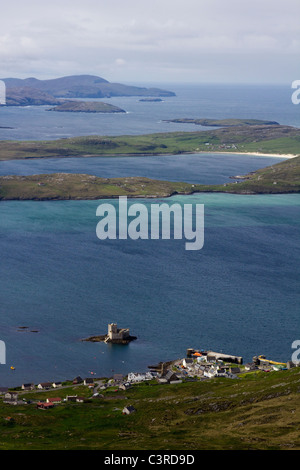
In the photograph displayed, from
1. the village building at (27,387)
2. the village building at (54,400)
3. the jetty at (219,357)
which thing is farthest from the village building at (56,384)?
the jetty at (219,357)

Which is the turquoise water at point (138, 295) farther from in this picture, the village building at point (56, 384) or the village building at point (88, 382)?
the village building at point (88, 382)

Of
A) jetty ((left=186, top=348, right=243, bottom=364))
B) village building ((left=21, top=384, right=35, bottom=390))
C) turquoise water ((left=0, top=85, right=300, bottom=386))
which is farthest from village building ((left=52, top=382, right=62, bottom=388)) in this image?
jetty ((left=186, top=348, right=243, bottom=364))

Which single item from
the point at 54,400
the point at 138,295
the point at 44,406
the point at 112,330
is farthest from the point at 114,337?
the point at 44,406

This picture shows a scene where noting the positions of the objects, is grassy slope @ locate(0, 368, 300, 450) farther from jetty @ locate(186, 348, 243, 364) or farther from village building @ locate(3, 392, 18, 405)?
jetty @ locate(186, 348, 243, 364)

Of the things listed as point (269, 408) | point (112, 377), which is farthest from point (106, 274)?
point (269, 408)

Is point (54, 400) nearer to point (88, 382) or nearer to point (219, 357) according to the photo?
point (88, 382)

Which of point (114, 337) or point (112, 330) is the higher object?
point (112, 330)

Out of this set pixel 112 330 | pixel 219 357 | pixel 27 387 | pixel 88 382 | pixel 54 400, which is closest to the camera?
pixel 54 400
